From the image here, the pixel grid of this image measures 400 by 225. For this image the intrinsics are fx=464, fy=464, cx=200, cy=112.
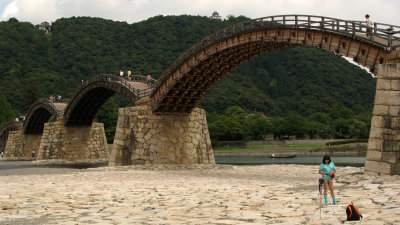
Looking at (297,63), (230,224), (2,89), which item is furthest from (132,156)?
(297,63)

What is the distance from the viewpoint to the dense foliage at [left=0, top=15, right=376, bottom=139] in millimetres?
114750

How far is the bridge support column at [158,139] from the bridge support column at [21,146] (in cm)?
3650

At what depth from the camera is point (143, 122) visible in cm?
3369

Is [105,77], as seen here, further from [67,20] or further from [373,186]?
[67,20]

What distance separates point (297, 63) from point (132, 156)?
11825 cm

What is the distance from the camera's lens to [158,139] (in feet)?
108

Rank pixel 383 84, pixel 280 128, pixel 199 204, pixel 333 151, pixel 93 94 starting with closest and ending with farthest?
pixel 199 204 → pixel 383 84 → pixel 93 94 → pixel 333 151 → pixel 280 128

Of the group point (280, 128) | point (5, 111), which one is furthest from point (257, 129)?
point (5, 111)

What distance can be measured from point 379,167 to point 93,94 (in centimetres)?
3797

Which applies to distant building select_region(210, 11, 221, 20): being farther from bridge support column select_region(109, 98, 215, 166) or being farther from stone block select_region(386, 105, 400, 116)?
stone block select_region(386, 105, 400, 116)

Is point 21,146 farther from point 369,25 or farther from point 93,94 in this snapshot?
point 369,25

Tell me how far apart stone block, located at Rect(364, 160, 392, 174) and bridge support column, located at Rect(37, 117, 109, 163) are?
38317 millimetres

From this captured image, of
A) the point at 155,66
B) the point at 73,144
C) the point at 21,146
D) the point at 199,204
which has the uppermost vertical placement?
the point at 155,66

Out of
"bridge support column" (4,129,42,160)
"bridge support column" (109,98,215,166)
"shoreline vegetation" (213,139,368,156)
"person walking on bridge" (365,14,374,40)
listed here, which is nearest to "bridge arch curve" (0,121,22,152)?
"bridge support column" (4,129,42,160)
